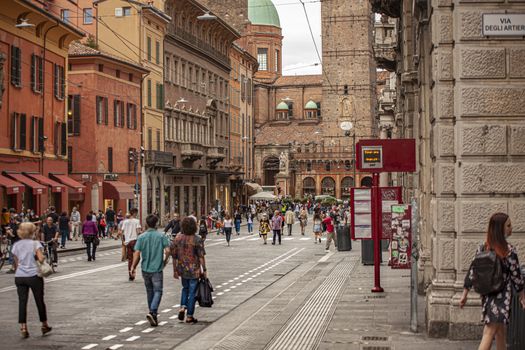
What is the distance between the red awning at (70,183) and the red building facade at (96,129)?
239 centimetres

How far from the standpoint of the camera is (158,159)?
60.2m

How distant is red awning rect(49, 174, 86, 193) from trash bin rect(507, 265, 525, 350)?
38.8 metres

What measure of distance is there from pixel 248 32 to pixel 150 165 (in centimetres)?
8519

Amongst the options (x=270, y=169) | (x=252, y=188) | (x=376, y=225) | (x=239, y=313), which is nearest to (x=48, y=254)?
(x=376, y=225)

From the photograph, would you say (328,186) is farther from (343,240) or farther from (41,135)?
(343,240)

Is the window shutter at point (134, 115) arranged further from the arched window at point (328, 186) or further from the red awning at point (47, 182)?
the arched window at point (328, 186)

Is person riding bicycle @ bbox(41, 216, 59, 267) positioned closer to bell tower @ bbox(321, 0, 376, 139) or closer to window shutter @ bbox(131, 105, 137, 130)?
window shutter @ bbox(131, 105, 137, 130)

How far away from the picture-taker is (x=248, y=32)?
467 ft

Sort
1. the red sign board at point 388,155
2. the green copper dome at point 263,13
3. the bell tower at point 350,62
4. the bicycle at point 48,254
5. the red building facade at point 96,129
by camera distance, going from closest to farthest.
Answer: the red sign board at point 388,155 < the bicycle at point 48,254 < the red building facade at point 96,129 < the bell tower at point 350,62 < the green copper dome at point 263,13

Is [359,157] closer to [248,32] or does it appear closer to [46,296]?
[46,296]

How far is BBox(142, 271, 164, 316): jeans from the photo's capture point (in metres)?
14.6

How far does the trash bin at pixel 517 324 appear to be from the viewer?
32.7ft

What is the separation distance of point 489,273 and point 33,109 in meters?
36.4

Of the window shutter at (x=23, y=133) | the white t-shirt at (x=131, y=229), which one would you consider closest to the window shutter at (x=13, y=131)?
the window shutter at (x=23, y=133)
